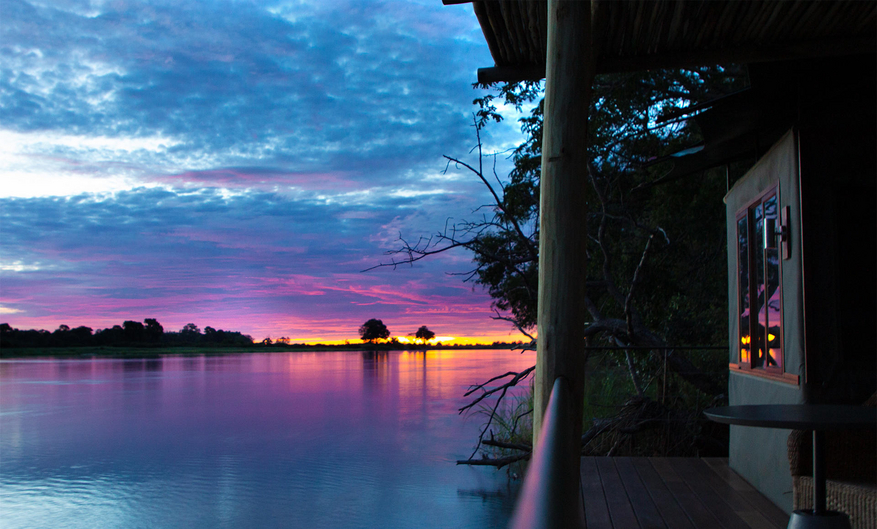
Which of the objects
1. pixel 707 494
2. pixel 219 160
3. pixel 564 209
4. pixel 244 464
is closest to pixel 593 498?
pixel 707 494

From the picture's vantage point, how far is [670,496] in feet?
10.6

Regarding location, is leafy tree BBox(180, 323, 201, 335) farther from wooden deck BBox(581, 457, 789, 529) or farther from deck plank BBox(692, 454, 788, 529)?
deck plank BBox(692, 454, 788, 529)

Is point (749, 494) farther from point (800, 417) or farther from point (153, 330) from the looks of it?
point (153, 330)

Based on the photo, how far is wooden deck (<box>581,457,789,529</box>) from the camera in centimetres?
279

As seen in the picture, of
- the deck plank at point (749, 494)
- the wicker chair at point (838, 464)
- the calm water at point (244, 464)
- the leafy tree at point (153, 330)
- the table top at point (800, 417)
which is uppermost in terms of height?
the table top at point (800, 417)

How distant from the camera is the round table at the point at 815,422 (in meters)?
1.75

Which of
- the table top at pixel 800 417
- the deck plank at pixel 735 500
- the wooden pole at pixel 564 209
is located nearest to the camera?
the wooden pole at pixel 564 209

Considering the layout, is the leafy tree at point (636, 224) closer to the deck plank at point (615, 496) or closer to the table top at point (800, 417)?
the deck plank at point (615, 496)

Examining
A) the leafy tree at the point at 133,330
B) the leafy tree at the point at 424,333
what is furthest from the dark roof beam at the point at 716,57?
the leafy tree at the point at 133,330

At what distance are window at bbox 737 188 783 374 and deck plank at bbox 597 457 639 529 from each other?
1078 millimetres

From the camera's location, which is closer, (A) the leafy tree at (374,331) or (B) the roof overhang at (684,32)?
(B) the roof overhang at (684,32)

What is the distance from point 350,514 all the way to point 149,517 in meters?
3.42

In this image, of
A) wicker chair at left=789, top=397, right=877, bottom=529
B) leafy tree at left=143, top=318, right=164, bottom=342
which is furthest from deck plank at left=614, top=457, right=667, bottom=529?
leafy tree at left=143, top=318, right=164, bottom=342

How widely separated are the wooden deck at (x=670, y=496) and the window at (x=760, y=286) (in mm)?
720
